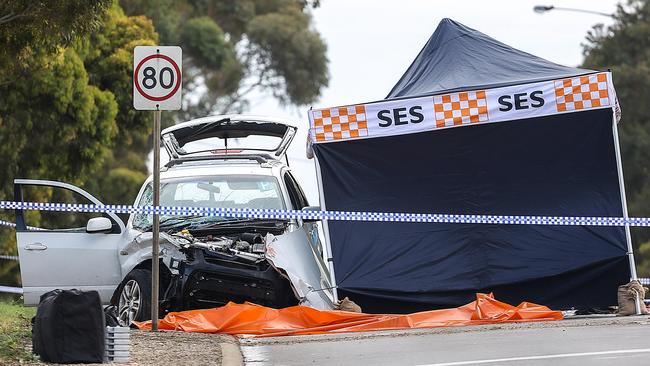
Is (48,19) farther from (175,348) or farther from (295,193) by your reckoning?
(175,348)

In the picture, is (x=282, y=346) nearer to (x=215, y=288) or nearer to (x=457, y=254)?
(x=215, y=288)

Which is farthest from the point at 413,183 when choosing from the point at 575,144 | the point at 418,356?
the point at 418,356

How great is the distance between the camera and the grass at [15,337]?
34.2 feet

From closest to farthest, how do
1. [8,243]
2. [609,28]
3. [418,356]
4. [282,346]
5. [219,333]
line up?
[418,356] < [282,346] < [219,333] < [8,243] < [609,28]

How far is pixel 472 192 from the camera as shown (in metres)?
15.2

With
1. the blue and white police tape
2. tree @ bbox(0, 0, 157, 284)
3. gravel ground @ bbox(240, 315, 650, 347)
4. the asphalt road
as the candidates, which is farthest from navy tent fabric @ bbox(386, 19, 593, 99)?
tree @ bbox(0, 0, 157, 284)

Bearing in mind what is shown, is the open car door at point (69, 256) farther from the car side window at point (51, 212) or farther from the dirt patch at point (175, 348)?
the car side window at point (51, 212)

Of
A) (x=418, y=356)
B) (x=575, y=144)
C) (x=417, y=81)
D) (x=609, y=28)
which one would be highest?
(x=609, y=28)

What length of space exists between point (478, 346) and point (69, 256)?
5258mm

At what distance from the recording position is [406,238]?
1523 cm

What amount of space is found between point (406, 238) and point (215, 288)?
2241 millimetres

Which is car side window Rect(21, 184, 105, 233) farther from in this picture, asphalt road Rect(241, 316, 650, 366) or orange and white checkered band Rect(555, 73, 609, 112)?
asphalt road Rect(241, 316, 650, 366)

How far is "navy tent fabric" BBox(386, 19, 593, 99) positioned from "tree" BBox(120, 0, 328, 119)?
3111cm

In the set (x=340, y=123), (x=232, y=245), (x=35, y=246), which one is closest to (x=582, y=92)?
(x=340, y=123)
